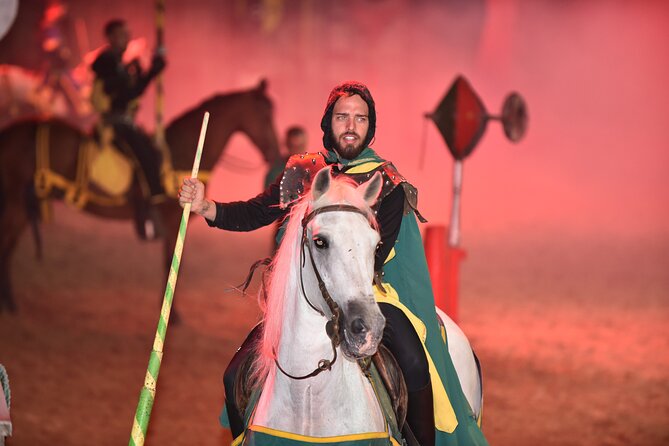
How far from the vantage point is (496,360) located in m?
8.87

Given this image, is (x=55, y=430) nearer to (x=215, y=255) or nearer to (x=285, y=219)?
(x=285, y=219)

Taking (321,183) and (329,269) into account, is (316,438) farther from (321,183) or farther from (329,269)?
(321,183)

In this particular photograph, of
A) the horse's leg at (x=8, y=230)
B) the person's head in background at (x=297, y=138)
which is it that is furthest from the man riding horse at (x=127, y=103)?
the person's head in background at (x=297, y=138)

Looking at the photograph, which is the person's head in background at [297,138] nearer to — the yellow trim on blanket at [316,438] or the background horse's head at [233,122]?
the background horse's head at [233,122]

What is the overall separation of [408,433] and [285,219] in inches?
36.2

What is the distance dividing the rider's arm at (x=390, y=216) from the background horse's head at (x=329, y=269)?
29 cm

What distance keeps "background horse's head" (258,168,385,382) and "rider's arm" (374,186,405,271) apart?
288 millimetres

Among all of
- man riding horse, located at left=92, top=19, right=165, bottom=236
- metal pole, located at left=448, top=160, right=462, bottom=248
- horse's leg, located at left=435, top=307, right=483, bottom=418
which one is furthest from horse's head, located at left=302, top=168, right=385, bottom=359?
man riding horse, located at left=92, top=19, right=165, bottom=236

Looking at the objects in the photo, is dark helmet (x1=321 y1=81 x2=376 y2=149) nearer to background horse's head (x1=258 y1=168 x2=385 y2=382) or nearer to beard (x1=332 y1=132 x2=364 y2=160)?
beard (x1=332 y1=132 x2=364 y2=160)

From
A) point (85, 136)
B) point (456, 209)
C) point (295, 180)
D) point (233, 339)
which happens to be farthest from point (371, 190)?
point (85, 136)

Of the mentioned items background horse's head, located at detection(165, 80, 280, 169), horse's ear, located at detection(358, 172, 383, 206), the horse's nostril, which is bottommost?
the horse's nostril

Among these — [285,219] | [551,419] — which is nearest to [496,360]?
[551,419]

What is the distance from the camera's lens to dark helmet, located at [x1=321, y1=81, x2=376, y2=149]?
3531mm

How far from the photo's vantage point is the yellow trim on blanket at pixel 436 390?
3516 mm
